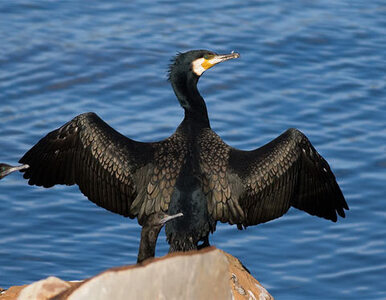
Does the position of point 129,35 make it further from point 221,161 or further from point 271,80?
point 221,161

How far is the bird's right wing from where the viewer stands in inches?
342

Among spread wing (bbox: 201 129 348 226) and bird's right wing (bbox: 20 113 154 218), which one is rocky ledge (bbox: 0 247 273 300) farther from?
bird's right wing (bbox: 20 113 154 218)

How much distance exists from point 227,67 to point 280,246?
505 cm

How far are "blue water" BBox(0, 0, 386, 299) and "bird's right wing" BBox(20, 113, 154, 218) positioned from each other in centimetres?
255

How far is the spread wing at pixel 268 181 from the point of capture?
8.48 m

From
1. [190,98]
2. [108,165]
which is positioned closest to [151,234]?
[108,165]

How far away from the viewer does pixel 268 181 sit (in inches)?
348

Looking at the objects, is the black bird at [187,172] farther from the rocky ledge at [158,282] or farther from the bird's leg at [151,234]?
the rocky ledge at [158,282]

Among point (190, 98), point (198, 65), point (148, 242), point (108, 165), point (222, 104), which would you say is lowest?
point (148, 242)

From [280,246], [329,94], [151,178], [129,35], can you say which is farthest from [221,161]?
[129,35]

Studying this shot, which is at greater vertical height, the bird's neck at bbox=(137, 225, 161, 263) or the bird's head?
the bird's head

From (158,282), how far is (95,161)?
4.23 metres

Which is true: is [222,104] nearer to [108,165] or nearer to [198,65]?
[198,65]

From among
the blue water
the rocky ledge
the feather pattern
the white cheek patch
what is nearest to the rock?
the rocky ledge
